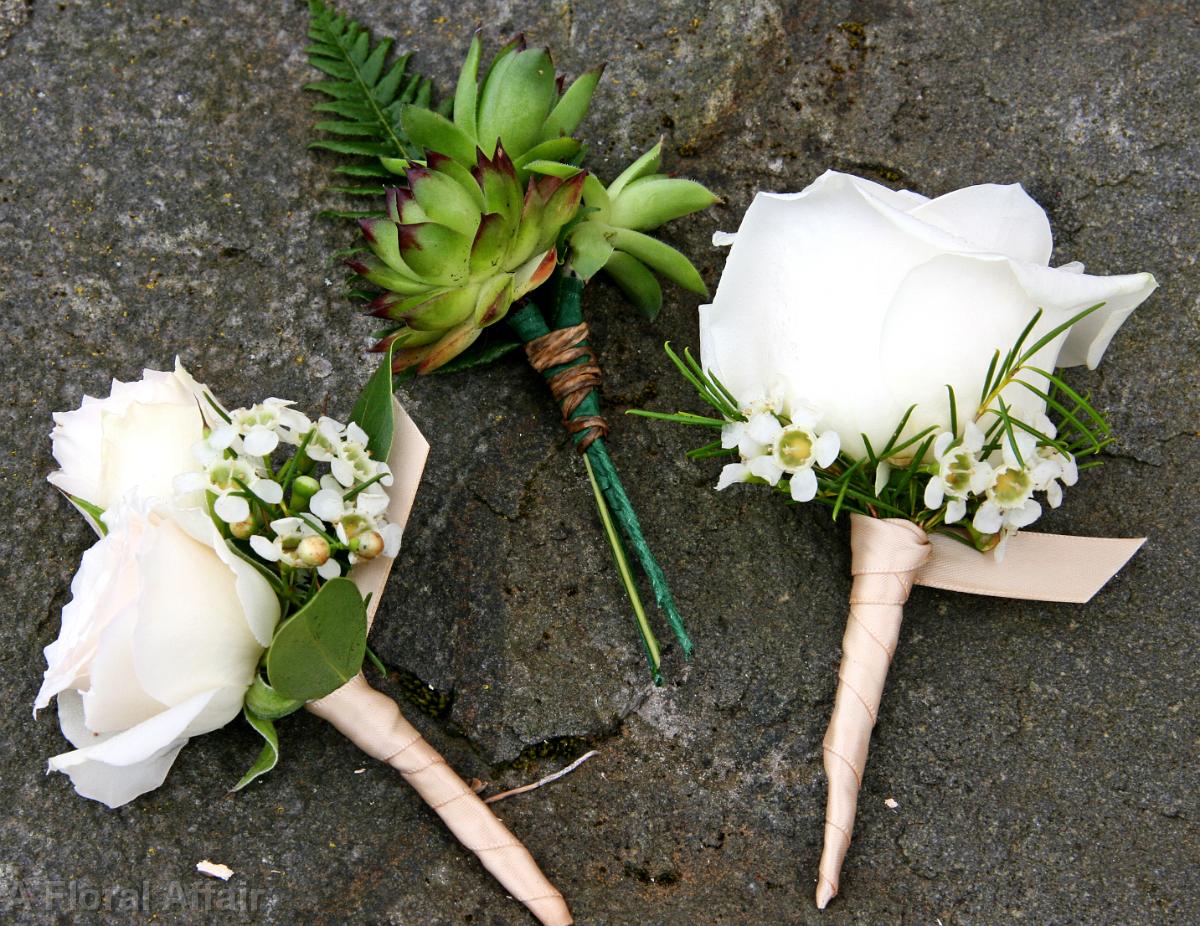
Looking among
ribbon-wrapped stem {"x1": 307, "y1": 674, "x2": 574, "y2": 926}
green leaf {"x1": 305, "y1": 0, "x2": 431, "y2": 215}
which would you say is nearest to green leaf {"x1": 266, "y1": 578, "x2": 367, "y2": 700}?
ribbon-wrapped stem {"x1": 307, "y1": 674, "x2": 574, "y2": 926}

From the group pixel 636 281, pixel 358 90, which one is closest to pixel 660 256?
pixel 636 281

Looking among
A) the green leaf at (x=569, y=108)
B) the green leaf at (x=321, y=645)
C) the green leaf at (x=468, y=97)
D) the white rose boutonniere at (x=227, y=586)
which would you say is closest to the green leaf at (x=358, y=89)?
the green leaf at (x=468, y=97)

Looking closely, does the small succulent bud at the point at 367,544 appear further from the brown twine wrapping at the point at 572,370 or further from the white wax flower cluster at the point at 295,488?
the brown twine wrapping at the point at 572,370

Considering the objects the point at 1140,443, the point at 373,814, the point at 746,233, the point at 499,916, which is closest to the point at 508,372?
the point at 746,233

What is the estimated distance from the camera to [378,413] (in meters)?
1.52

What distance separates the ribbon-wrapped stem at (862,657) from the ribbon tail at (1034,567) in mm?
54

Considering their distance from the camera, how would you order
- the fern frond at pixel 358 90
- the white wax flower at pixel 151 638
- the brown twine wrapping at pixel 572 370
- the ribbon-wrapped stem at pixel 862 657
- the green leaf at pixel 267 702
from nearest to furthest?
the white wax flower at pixel 151 638, the green leaf at pixel 267 702, the ribbon-wrapped stem at pixel 862 657, the brown twine wrapping at pixel 572 370, the fern frond at pixel 358 90

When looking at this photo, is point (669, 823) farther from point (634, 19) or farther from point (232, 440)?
point (634, 19)

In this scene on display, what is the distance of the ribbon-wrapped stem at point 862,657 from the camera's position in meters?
1.55

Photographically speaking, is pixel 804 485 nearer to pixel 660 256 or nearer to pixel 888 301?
pixel 888 301

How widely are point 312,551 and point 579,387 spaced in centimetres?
48

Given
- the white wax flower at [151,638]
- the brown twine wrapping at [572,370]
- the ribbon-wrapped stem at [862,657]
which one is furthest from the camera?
the brown twine wrapping at [572,370]

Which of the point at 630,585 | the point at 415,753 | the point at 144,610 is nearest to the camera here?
the point at 144,610

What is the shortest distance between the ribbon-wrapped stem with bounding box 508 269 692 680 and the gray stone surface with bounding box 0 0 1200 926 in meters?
0.07
